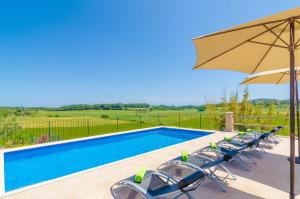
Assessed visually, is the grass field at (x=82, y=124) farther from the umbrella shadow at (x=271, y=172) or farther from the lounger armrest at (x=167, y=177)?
the lounger armrest at (x=167, y=177)

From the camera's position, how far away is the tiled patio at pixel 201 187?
3.27 metres

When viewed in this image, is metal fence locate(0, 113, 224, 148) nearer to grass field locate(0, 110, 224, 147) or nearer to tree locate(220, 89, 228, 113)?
A: grass field locate(0, 110, 224, 147)

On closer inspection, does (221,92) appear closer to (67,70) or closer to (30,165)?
(30,165)

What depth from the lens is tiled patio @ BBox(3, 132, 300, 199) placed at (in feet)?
10.7

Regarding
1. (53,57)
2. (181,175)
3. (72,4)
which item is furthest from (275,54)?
(53,57)

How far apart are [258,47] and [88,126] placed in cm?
1004

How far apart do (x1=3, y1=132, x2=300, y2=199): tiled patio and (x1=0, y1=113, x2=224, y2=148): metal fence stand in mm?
5666

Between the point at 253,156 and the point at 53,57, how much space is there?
2723cm

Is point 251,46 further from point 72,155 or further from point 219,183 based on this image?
point 72,155

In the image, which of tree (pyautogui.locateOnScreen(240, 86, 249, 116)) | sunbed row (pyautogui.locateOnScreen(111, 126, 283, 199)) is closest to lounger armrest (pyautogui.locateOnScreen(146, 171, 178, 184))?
sunbed row (pyautogui.locateOnScreen(111, 126, 283, 199))

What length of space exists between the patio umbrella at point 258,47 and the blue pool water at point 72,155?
5206mm

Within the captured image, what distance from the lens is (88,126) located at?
11.4m

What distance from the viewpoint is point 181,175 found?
398 cm

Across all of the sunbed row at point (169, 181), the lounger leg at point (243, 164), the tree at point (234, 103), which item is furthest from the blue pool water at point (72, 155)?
the lounger leg at point (243, 164)
